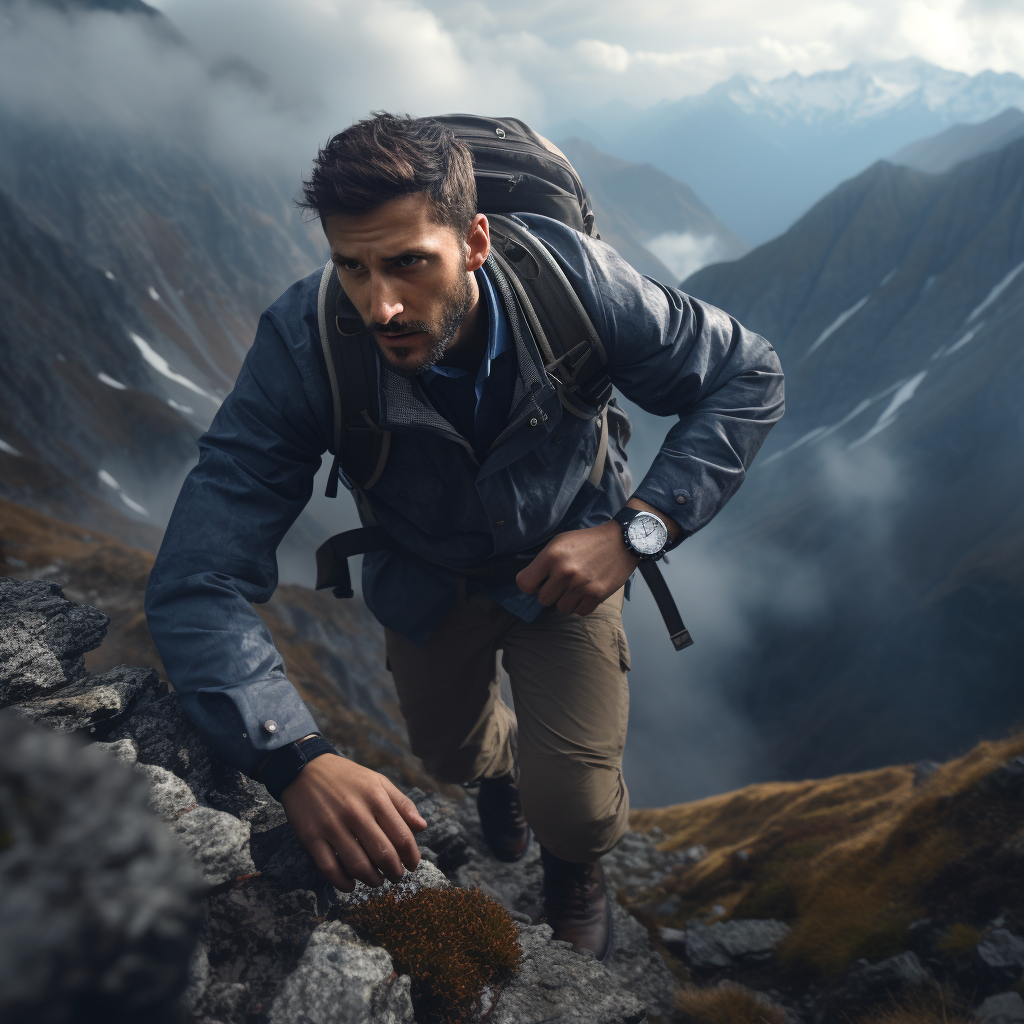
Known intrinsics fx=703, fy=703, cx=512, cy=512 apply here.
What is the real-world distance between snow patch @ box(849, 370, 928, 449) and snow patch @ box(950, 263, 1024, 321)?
14243mm

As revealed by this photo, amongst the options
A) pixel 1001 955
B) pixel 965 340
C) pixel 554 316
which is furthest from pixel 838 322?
pixel 554 316

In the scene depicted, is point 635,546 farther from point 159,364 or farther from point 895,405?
point 895,405

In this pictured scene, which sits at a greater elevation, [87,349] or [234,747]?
[87,349]

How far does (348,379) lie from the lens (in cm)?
434

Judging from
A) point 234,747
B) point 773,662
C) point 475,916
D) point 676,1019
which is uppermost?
point 234,747

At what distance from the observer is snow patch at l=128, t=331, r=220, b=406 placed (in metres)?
105

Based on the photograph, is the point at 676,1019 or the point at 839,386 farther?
the point at 839,386

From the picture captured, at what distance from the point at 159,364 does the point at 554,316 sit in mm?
119039

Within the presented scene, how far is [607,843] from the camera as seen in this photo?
561 cm

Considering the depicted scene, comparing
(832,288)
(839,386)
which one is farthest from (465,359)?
(832,288)

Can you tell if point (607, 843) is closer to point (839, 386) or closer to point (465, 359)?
point (465, 359)

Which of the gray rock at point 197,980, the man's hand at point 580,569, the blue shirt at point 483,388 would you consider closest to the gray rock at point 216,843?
the gray rock at point 197,980

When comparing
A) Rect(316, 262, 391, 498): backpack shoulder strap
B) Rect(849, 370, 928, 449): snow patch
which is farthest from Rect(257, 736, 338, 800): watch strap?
Rect(849, 370, 928, 449): snow patch

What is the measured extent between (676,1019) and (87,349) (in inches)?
3838
